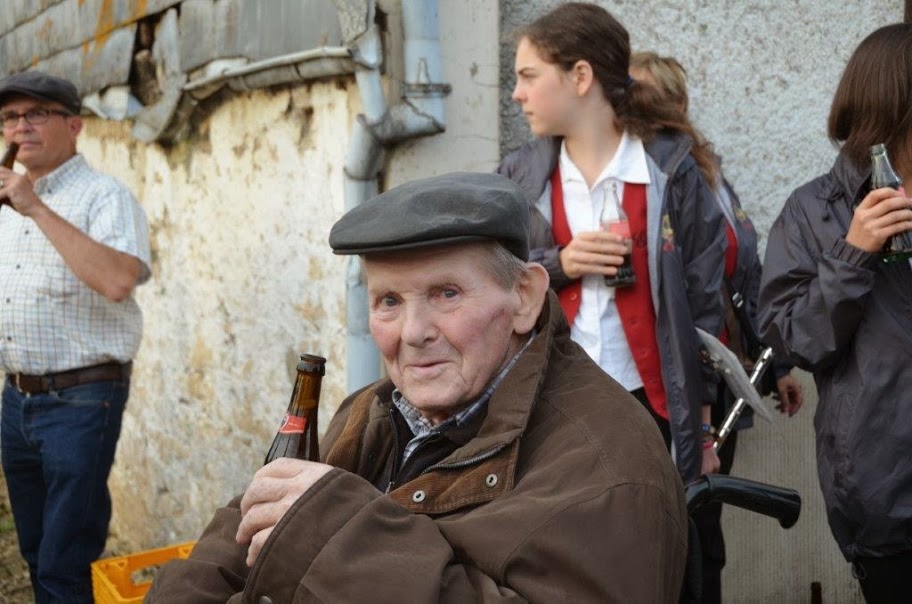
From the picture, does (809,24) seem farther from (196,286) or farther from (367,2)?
(196,286)

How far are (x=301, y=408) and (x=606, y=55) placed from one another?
1.76 meters

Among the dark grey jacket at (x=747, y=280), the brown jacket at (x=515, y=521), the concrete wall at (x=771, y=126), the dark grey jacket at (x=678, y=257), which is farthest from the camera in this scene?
the concrete wall at (x=771, y=126)

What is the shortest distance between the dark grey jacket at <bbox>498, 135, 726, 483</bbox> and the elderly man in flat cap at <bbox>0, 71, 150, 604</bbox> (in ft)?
5.42

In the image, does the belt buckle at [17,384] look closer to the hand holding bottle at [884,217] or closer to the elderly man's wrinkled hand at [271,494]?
the elderly man's wrinkled hand at [271,494]

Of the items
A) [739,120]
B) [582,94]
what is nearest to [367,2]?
[582,94]

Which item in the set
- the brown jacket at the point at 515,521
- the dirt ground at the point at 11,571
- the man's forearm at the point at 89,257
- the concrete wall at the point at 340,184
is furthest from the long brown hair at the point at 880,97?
the dirt ground at the point at 11,571

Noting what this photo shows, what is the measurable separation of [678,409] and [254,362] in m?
2.21

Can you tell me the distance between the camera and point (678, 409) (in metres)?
3.30

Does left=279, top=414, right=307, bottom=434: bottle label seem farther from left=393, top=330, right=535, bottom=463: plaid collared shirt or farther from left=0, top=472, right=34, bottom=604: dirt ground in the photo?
left=0, top=472, right=34, bottom=604: dirt ground

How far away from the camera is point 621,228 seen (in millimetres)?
3260

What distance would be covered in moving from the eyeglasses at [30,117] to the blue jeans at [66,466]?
997 millimetres

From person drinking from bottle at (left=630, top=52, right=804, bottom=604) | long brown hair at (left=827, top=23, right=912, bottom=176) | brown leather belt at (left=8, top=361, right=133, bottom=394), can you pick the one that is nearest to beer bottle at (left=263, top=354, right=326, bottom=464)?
long brown hair at (left=827, top=23, right=912, bottom=176)

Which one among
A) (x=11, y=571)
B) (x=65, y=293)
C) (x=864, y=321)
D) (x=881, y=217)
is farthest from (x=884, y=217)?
(x=11, y=571)

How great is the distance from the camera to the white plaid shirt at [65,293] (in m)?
4.28
